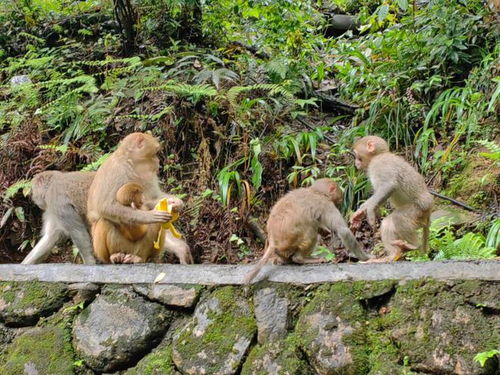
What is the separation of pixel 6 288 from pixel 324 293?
2737 mm

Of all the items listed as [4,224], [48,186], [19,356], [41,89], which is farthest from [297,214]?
[41,89]

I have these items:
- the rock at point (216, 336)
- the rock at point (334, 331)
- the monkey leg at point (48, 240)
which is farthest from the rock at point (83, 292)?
the rock at point (334, 331)

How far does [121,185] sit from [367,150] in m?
2.09

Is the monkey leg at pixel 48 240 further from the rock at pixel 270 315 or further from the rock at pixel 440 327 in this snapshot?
the rock at pixel 440 327

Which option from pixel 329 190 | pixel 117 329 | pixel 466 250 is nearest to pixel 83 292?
pixel 117 329

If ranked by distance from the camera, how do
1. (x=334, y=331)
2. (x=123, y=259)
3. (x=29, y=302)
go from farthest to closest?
Result: (x=29, y=302) < (x=123, y=259) < (x=334, y=331)

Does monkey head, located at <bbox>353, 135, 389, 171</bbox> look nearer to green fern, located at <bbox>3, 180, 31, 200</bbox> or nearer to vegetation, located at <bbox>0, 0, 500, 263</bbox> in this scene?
vegetation, located at <bbox>0, 0, 500, 263</bbox>

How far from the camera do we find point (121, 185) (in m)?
5.12

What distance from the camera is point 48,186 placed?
6.22m

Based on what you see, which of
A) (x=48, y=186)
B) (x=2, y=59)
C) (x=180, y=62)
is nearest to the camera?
(x=48, y=186)

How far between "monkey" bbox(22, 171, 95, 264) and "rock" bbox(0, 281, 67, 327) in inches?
31.6

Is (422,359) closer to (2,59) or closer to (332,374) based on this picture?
(332,374)

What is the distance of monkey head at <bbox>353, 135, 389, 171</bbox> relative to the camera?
5.65 meters

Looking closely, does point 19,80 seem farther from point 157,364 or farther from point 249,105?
point 157,364
